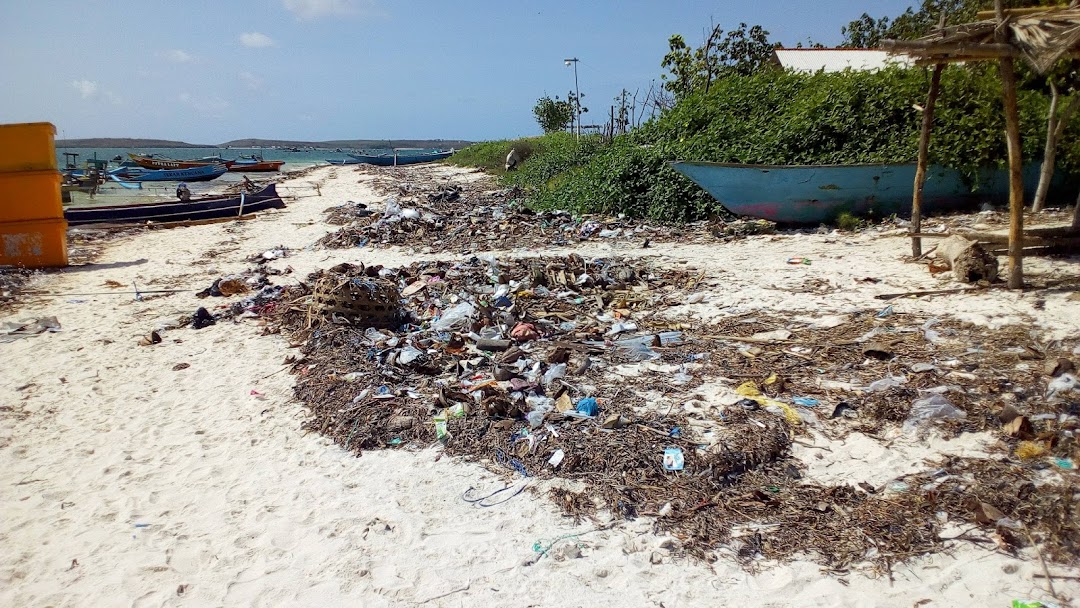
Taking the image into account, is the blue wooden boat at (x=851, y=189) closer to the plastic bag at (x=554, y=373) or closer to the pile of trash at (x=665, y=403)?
the pile of trash at (x=665, y=403)

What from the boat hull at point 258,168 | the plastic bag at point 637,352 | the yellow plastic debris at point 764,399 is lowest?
the yellow plastic debris at point 764,399

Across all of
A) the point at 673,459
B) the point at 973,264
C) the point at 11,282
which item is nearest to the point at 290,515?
the point at 673,459

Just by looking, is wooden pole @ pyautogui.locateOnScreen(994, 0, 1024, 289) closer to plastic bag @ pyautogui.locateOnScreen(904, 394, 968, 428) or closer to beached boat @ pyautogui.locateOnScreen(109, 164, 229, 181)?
plastic bag @ pyautogui.locateOnScreen(904, 394, 968, 428)

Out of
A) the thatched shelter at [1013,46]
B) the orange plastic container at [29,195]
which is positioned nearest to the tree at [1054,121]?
the thatched shelter at [1013,46]

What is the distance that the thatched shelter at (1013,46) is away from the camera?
15.7 feet

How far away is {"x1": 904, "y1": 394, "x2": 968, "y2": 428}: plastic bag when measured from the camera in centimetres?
356

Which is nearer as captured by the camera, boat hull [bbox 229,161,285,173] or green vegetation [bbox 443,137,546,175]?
green vegetation [bbox 443,137,546,175]

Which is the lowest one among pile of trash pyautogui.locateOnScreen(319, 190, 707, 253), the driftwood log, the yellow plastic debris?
the yellow plastic debris

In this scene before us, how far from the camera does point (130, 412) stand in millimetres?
4621

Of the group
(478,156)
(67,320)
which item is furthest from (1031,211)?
(478,156)

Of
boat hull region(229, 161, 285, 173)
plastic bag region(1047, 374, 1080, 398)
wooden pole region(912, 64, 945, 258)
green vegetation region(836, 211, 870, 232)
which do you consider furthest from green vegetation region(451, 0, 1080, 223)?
boat hull region(229, 161, 285, 173)

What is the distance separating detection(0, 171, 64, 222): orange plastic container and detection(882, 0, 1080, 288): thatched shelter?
1093 cm

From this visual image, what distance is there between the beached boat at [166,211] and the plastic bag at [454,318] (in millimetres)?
11163

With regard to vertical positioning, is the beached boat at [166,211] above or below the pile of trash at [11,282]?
Answer: above
